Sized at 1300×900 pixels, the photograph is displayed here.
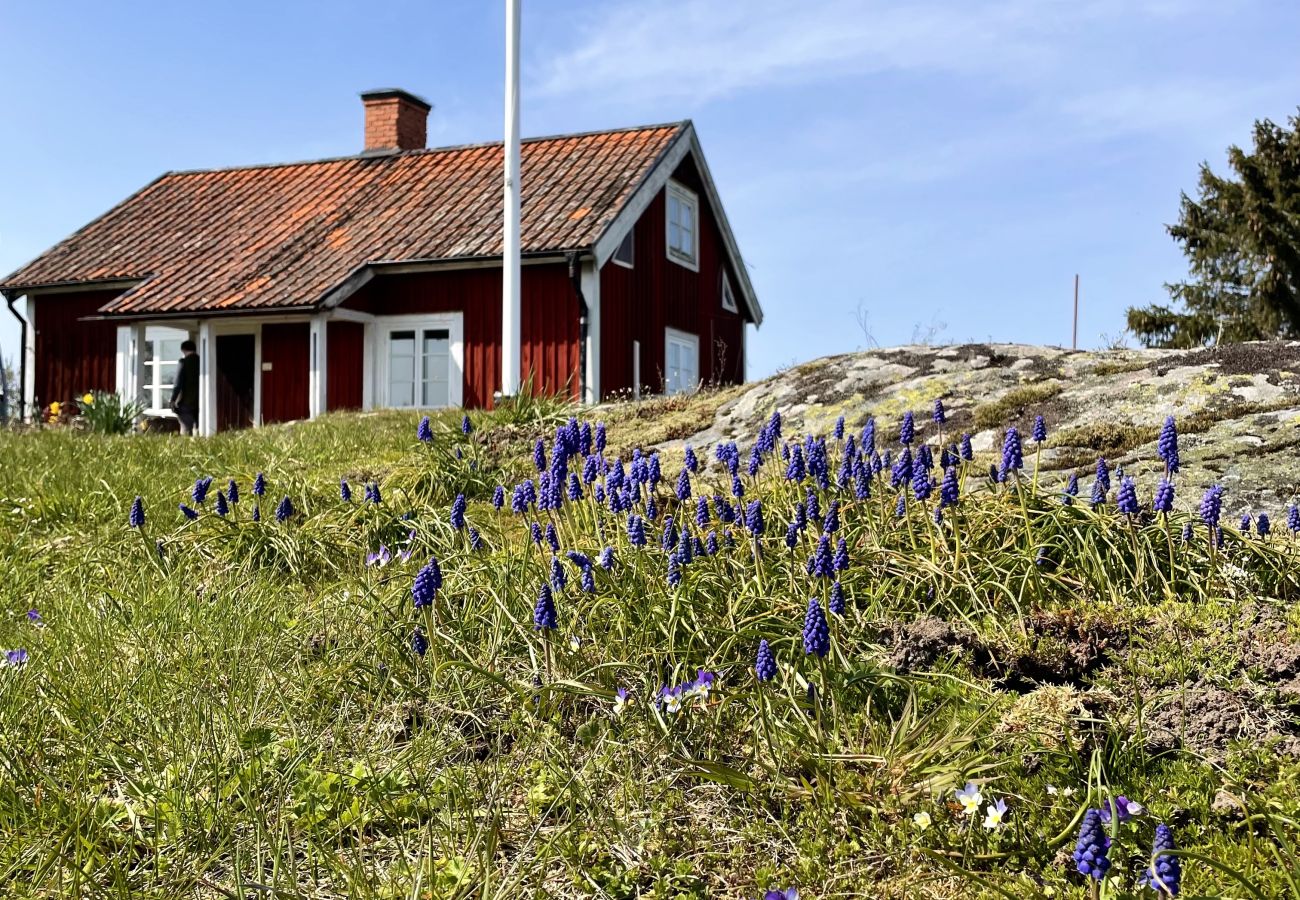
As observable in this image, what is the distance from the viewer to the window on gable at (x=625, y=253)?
17.7 meters

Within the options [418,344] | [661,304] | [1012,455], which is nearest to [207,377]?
[418,344]

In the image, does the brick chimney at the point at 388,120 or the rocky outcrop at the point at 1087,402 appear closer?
the rocky outcrop at the point at 1087,402

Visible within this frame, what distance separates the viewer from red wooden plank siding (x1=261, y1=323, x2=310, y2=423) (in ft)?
61.2

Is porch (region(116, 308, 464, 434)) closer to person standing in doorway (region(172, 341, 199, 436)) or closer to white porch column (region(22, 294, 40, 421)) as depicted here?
person standing in doorway (region(172, 341, 199, 436))

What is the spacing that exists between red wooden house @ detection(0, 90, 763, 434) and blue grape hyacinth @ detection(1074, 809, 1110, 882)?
13985mm

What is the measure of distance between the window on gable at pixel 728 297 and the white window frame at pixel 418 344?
667cm

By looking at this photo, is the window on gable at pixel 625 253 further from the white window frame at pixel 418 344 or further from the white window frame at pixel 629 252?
the white window frame at pixel 418 344

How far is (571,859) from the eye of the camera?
2654 mm

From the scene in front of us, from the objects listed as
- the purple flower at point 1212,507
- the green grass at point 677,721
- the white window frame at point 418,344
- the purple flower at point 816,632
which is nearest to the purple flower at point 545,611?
the green grass at point 677,721

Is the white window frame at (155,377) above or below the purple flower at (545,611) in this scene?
above

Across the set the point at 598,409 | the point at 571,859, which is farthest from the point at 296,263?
the point at 571,859


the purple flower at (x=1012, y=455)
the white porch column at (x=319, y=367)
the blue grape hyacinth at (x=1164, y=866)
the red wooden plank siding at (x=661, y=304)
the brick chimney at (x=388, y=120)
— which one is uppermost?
the brick chimney at (x=388, y=120)

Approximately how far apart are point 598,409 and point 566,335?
9139mm

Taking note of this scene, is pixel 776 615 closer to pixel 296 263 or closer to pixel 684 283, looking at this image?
pixel 296 263
